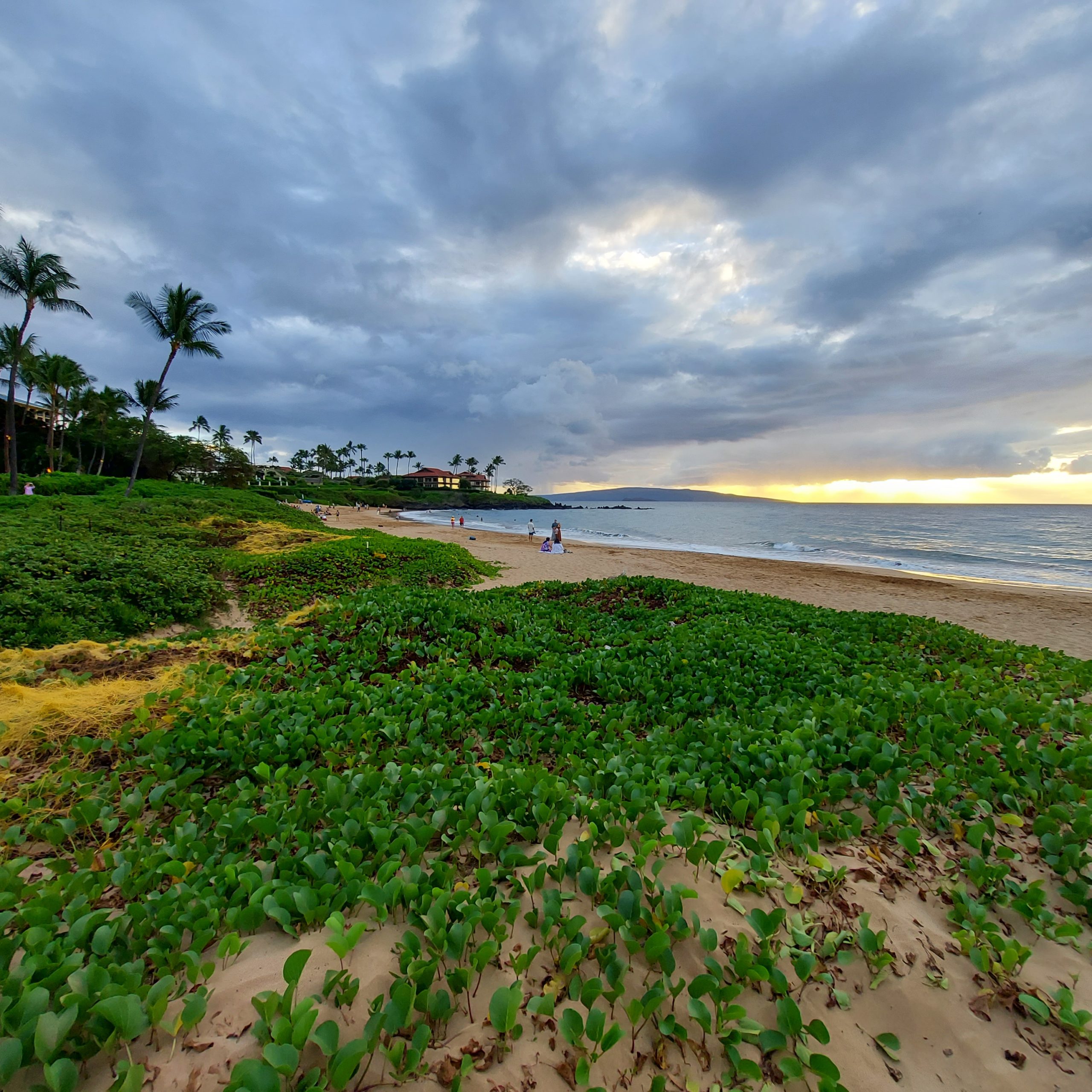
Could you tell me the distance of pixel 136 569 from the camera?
8438 mm

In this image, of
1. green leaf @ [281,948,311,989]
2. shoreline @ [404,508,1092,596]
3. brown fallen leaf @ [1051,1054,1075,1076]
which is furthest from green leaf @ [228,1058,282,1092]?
shoreline @ [404,508,1092,596]

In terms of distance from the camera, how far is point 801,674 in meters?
5.35

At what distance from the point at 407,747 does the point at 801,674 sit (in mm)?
4165

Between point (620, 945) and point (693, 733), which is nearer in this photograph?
point (620, 945)

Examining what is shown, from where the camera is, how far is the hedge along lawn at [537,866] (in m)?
1.72

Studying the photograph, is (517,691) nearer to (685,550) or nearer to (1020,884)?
(1020,884)

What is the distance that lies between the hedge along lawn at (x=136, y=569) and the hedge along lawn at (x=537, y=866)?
364 centimetres

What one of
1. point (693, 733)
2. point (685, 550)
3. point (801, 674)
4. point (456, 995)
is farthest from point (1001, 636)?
point (685, 550)

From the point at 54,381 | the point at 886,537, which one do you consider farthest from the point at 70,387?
the point at 886,537

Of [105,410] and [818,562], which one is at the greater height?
[105,410]

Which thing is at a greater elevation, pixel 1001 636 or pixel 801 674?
pixel 801 674

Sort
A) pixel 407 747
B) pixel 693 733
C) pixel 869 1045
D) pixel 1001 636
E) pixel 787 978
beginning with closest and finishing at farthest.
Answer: pixel 869 1045 → pixel 787 978 → pixel 407 747 → pixel 693 733 → pixel 1001 636

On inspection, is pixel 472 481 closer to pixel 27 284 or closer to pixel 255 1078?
pixel 27 284

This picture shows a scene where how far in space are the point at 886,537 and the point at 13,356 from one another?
64112mm
